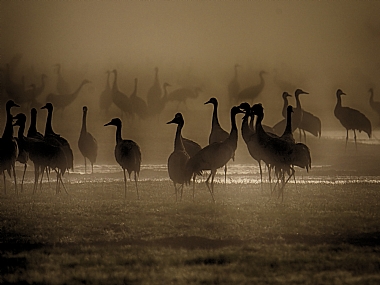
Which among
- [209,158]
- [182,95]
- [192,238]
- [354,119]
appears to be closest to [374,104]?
[354,119]

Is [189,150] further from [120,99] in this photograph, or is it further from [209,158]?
[120,99]

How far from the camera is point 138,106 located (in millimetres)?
36688

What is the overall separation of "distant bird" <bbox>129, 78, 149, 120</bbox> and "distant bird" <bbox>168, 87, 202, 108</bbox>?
2149 mm

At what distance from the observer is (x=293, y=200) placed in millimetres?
13797

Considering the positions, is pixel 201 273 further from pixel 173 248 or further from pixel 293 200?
pixel 293 200

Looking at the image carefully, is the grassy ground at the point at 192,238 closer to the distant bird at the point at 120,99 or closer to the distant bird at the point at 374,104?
the distant bird at the point at 374,104

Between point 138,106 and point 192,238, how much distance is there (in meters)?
26.9

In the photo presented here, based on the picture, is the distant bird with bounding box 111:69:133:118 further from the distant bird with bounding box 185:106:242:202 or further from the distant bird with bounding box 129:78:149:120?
Answer: the distant bird with bounding box 185:106:242:202

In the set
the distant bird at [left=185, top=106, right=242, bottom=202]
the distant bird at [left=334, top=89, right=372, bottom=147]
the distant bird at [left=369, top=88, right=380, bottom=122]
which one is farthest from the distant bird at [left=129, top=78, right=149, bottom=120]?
the distant bird at [left=185, top=106, right=242, bottom=202]

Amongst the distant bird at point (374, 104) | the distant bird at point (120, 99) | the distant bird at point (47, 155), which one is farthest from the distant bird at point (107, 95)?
the distant bird at point (47, 155)

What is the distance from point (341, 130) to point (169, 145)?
37.3 ft

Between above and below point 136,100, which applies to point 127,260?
below

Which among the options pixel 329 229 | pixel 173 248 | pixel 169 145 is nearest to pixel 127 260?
pixel 173 248

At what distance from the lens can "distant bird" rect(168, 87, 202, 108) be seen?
38.8m
